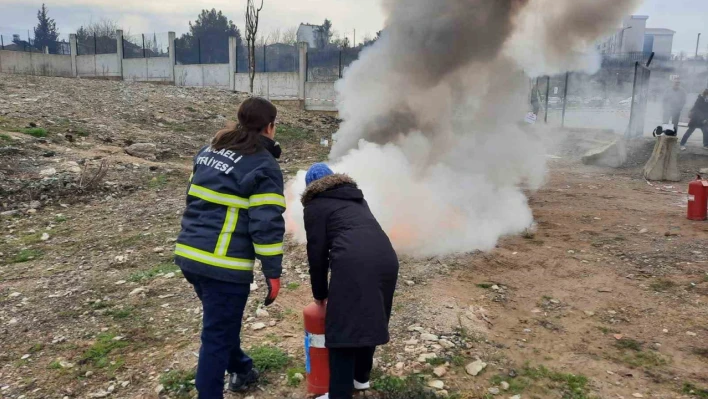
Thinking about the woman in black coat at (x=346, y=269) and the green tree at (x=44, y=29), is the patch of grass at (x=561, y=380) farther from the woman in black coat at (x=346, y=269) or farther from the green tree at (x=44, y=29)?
the green tree at (x=44, y=29)

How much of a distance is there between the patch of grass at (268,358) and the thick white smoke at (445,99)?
8.30 feet

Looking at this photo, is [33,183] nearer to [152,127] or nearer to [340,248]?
[152,127]

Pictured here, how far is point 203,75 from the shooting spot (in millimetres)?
22250

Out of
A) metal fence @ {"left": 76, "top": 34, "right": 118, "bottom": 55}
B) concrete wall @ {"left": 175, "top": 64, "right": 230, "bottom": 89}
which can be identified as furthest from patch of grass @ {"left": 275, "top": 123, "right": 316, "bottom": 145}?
metal fence @ {"left": 76, "top": 34, "right": 118, "bottom": 55}

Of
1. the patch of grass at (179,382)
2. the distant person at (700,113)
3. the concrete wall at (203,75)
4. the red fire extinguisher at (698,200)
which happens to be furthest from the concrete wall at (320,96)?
the patch of grass at (179,382)

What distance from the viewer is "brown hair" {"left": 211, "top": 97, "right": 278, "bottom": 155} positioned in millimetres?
2672

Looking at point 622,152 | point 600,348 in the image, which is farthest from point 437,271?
point 622,152

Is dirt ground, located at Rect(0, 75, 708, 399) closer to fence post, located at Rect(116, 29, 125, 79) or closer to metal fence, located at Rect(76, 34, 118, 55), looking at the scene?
fence post, located at Rect(116, 29, 125, 79)

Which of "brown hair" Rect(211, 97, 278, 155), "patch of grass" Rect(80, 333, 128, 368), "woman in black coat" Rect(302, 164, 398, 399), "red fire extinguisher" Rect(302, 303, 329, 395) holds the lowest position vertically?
"patch of grass" Rect(80, 333, 128, 368)

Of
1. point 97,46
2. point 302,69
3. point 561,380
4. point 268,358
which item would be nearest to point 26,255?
point 268,358

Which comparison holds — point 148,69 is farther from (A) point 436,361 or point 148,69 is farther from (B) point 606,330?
(B) point 606,330

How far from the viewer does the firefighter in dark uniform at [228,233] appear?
2.55 m

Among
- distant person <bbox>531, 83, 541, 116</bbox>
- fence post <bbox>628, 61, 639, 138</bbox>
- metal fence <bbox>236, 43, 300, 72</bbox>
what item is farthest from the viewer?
metal fence <bbox>236, 43, 300, 72</bbox>

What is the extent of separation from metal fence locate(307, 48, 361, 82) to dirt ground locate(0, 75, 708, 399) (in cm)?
1131
